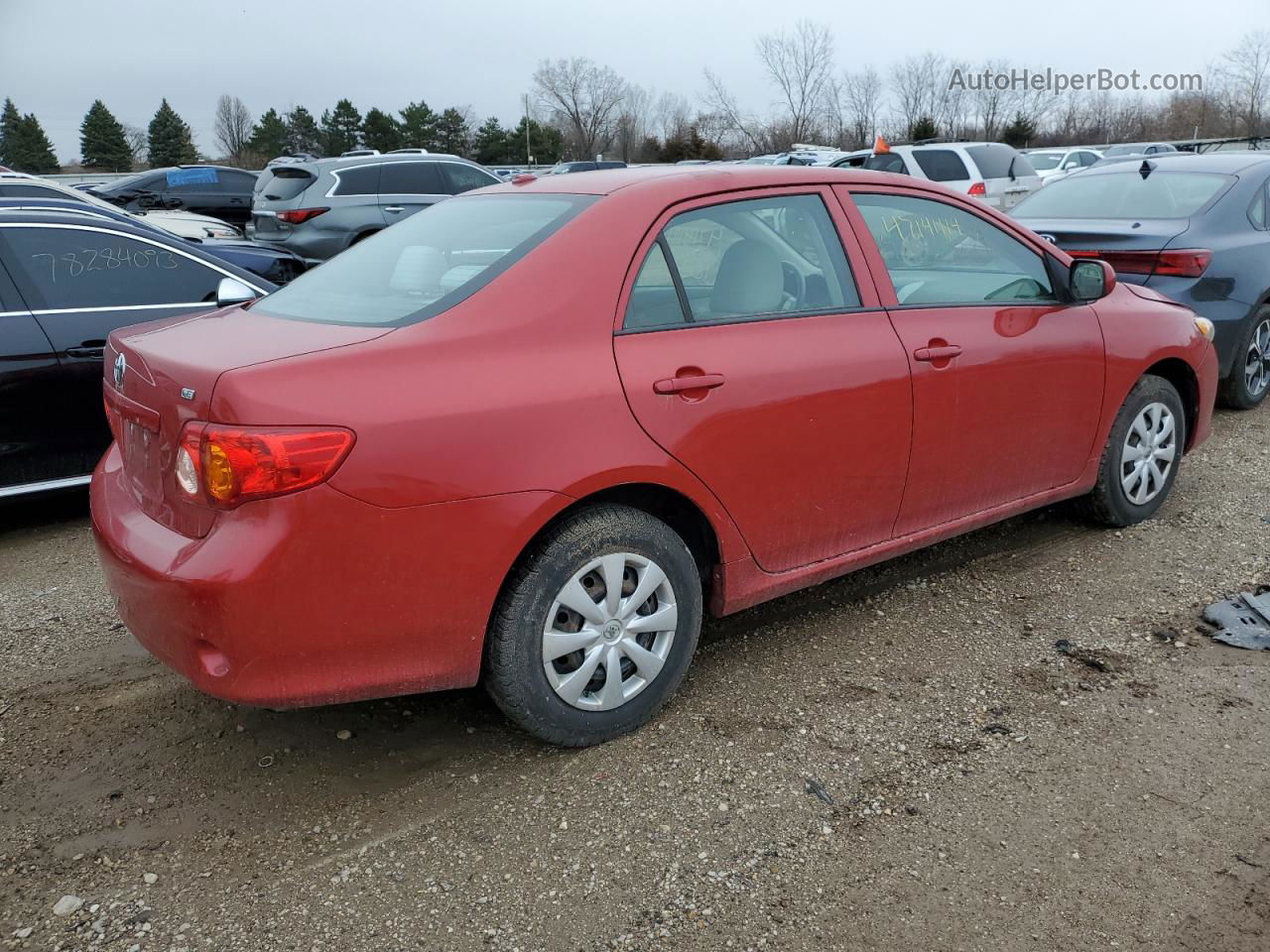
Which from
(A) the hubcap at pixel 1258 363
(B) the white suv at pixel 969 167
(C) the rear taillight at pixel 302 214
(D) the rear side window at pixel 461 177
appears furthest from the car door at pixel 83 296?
(B) the white suv at pixel 969 167

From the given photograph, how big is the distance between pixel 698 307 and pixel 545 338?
551mm

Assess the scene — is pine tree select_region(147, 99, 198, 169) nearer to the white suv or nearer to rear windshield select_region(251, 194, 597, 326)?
the white suv

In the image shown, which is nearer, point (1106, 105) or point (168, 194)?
point (168, 194)

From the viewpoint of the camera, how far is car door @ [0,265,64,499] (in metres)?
4.83

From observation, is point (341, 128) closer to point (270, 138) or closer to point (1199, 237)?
point (270, 138)

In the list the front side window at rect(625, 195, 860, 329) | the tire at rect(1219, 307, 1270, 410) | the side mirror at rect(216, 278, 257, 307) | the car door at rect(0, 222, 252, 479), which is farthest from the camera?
the tire at rect(1219, 307, 1270, 410)

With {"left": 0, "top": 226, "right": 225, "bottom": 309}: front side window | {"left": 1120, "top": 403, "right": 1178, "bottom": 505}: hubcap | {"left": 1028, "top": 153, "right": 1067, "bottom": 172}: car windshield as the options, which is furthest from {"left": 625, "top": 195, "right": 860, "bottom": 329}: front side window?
{"left": 1028, "top": 153, "right": 1067, "bottom": 172}: car windshield

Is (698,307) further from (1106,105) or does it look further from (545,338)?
(1106,105)

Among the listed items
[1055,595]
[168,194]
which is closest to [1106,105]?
[168,194]

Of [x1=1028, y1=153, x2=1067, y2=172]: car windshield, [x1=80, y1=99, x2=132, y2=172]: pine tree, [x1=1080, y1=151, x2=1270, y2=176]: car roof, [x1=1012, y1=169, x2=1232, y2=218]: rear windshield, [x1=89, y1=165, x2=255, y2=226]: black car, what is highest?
[x1=80, y1=99, x2=132, y2=172]: pine tree

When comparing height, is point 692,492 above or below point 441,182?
below

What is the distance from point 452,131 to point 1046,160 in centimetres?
4556

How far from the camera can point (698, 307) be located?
3.14 meters

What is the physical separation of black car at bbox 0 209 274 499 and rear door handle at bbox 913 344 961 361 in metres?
2.79
